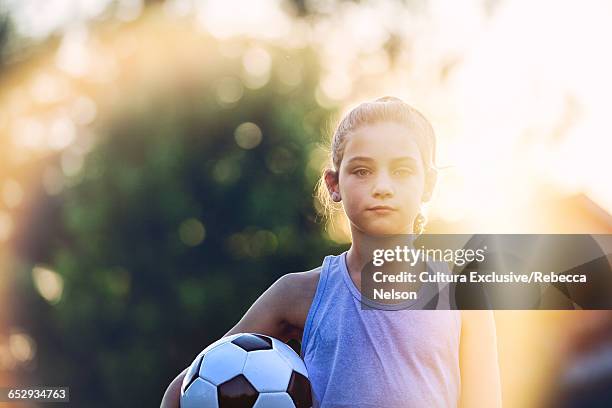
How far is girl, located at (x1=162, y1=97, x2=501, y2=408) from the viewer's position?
7.98 feet

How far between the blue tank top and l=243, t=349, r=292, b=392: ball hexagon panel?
0.38ft

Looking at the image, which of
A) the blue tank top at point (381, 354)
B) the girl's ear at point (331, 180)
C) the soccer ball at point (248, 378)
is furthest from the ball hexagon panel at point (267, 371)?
the girl's ear at point (331, 180)

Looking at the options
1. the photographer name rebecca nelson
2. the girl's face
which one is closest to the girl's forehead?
the girl's face

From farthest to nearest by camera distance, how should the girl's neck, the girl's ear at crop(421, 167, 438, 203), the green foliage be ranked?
the green foliage < the girl's ear at crop(421, 167, 438, 203) < the girl's neck

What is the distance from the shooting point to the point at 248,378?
7.95 feet

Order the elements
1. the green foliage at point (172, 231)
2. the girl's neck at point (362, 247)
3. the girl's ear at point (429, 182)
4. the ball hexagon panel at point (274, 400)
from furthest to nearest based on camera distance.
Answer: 1. the green foliage at point (172, 231)
2. the girl's ear at point (429, 182)
3. the girl's neck at point (362, 247)
4. the ball hexagon panel at point (274, 400)

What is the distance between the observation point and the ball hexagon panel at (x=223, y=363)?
2.42 metres

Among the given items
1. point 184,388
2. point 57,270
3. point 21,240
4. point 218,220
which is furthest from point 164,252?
point 184,388

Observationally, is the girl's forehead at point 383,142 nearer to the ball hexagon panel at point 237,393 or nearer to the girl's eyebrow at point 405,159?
the girl's eyebrow at point 405,159

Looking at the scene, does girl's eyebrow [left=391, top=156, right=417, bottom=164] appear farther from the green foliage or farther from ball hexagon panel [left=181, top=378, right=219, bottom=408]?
the green foliage

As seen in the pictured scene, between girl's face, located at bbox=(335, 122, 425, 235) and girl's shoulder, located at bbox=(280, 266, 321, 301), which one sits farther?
girl's shoulder, located at bbox=(280, 266, 321, 301)

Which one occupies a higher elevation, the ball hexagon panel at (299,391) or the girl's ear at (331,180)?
the girl's ear at (331,180)

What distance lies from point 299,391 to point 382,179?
72 cm

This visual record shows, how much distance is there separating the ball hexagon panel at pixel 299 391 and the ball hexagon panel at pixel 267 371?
16mm
